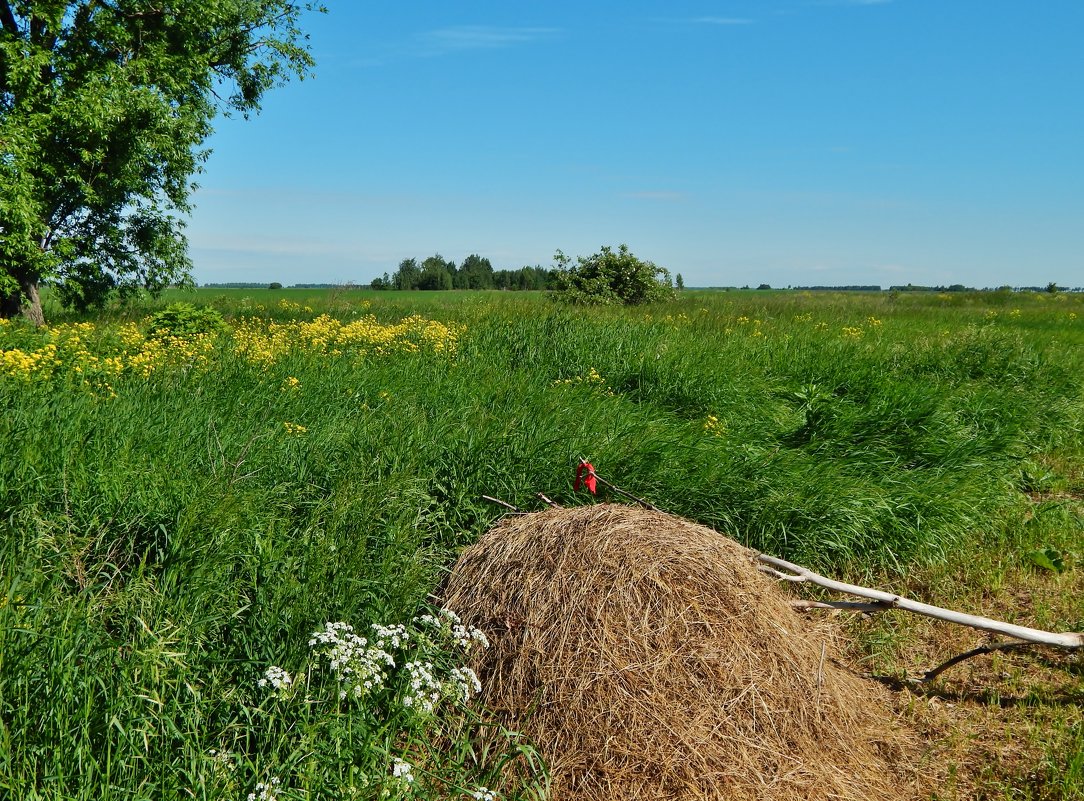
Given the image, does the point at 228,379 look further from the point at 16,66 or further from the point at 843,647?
the point at 16,66

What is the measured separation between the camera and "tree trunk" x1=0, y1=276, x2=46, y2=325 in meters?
16.3

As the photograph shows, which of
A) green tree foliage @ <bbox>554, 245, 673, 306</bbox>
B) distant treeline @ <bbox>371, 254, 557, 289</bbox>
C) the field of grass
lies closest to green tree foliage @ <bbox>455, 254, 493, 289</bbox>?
distant treeline @ <bbox>371, 254, 557, 289</bbox>

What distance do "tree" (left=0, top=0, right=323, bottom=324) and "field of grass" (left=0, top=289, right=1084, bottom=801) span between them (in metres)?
6.57

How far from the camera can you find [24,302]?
16188 mm

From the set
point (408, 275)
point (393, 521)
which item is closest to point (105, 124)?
point (393, 521)

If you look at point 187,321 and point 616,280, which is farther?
point 616,280

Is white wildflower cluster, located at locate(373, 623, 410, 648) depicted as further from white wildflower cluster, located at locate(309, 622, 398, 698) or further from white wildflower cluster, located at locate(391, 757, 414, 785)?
white wildflower cluster, located at locate(391, 757, 414, 785)

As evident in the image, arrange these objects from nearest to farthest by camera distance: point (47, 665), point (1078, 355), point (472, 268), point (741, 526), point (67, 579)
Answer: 1. point (47, 665)
2. point (67, 579)
3. point (741, 526)
4. point (1078, 355)
5. point (472, 268)

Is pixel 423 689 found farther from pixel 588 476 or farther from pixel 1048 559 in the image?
pixel 1048 559

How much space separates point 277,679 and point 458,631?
2.50ft

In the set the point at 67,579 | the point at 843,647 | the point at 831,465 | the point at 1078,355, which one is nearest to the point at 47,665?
the point at 67,579

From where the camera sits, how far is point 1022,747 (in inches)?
144

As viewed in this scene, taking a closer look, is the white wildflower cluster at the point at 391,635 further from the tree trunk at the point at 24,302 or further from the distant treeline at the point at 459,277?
the distant treeline at the point at 459,277

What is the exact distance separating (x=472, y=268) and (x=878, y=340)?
69.3 m
